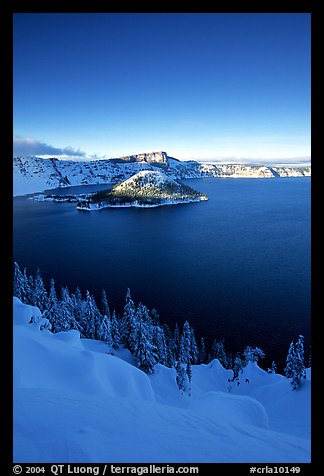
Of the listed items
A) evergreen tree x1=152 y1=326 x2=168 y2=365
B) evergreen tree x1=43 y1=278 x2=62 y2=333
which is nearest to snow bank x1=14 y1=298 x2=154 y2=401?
evergreen tree x1=43 y1=278 x2=62 y2=333

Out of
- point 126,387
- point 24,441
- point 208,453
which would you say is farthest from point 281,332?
point 24,441

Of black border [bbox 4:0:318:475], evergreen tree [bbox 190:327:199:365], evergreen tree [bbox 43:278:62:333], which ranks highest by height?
black border [bbox 4:0:318:475]

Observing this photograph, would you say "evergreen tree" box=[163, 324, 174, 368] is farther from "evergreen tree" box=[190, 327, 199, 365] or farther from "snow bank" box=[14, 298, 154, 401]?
"snow bank" box=[14, 298, 154, 401]

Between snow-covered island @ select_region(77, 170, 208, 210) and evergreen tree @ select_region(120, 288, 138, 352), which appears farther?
snow-covered island @ select_region(77, 170, 208, 210)
